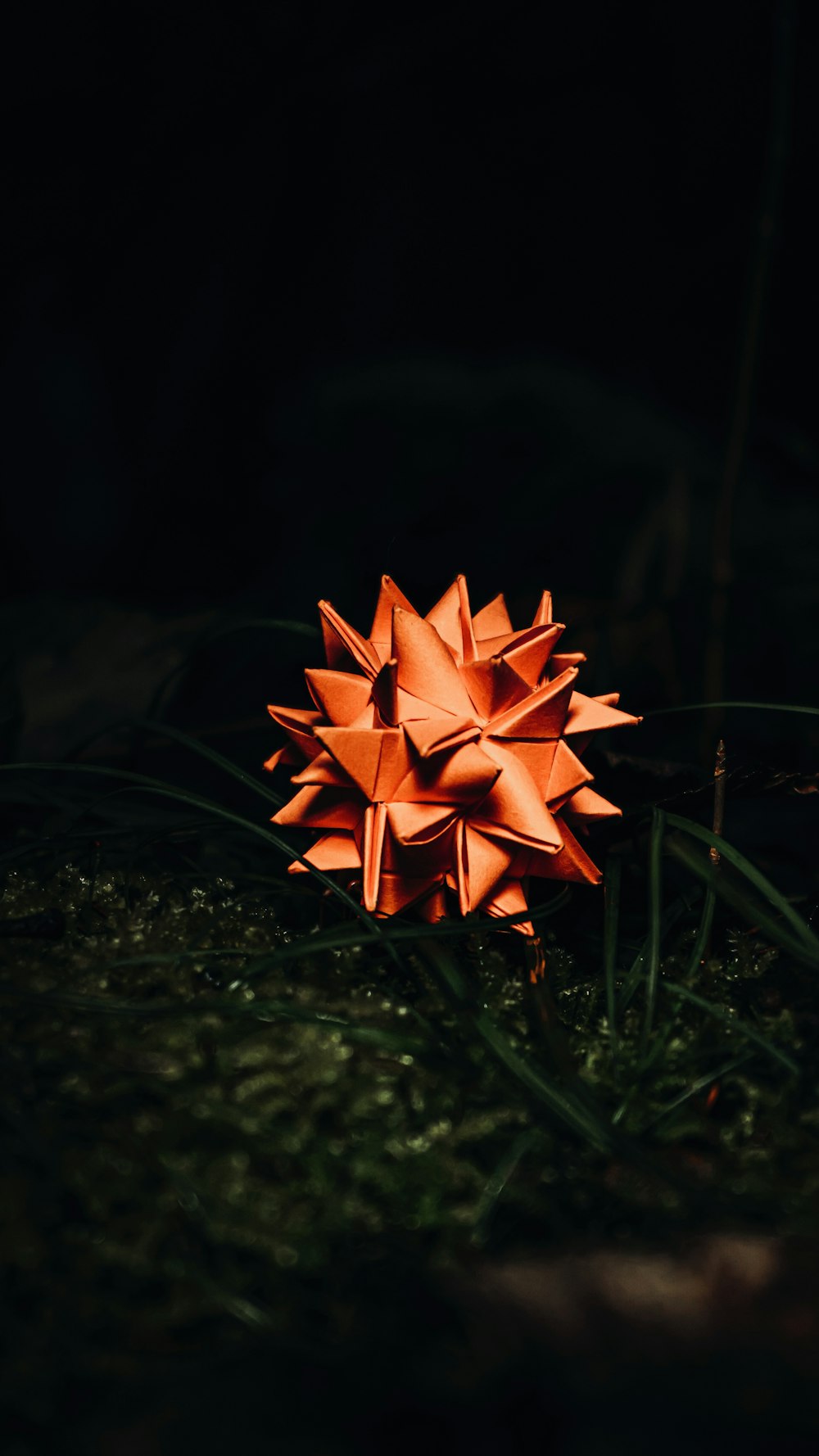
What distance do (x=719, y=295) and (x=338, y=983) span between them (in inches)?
11.7

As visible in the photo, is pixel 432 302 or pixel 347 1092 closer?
pixel 347 1092

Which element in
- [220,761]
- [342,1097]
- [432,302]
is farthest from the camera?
[432,302]

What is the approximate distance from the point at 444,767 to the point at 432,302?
0.26 m

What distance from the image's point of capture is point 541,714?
0.25 metres

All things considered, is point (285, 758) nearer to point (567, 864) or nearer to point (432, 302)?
point (567, 864)

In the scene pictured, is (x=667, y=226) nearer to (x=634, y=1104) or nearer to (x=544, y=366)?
(x=544, y=366)

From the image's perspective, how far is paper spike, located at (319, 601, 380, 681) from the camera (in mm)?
267

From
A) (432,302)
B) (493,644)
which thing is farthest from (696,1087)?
(432,302)

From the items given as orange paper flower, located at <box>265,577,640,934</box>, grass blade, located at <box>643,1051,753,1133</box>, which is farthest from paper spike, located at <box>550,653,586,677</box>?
grass blade, located at <box>643,1051,753,1133</box>

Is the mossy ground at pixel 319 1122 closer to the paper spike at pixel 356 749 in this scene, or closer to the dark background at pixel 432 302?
the paper spike at pixel 356 749

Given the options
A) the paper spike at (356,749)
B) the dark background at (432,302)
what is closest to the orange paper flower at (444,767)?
the paper spike at (356,749)

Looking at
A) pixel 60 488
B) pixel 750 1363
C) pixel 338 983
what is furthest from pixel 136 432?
pixel 750 1363

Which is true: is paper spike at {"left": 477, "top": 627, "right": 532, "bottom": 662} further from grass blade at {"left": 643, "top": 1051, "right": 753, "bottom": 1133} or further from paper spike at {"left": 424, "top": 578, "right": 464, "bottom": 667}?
grass blade at {"left": 643, "top": 1051, "right": 753, "bottom": 1133}

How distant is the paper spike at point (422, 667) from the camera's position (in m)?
0.25
